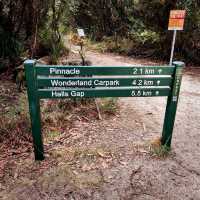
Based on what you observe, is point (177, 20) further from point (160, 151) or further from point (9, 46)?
point (9, 46)

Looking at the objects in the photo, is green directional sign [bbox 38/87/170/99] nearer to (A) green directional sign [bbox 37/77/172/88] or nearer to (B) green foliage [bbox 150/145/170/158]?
(A) green directional sign [bbox 37/77/172/88]

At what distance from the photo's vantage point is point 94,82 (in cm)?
371

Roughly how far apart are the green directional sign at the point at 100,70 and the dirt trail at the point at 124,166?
126 cm

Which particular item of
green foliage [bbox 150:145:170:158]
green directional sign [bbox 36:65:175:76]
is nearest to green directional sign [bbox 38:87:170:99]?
green directional sign [bbox 36:65:175:76]

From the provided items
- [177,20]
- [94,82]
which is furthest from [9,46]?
[94,82]

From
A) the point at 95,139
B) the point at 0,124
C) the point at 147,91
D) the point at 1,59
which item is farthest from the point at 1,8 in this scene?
the point at 147,91

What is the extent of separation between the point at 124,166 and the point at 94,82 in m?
1.24

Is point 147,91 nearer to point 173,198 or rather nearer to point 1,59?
point 173,198

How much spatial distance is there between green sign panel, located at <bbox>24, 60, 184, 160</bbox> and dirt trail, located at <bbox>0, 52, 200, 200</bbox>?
673mm

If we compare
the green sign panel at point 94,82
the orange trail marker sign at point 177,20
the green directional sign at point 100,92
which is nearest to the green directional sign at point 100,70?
the green sign panel at point 94,82

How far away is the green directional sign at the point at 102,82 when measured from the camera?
3.62 metres

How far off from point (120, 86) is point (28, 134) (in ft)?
5.87

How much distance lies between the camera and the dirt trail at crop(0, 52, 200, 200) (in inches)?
137

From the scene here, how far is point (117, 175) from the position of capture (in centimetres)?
381
